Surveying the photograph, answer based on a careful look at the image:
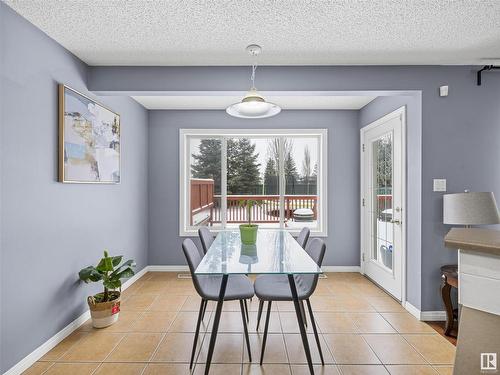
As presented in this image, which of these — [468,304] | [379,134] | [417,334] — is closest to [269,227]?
[379,134]

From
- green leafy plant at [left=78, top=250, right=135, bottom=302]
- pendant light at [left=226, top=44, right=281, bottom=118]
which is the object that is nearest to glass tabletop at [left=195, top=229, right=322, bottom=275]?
green leafy plant at [left=78, top=250, right=135, bottom=302]

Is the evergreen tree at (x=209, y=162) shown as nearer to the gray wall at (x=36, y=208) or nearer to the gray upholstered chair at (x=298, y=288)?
the gray wall at (x=36, y=208)

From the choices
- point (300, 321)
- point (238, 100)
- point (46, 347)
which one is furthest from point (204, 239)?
point (238, 100)

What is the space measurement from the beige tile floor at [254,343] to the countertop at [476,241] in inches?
55.7

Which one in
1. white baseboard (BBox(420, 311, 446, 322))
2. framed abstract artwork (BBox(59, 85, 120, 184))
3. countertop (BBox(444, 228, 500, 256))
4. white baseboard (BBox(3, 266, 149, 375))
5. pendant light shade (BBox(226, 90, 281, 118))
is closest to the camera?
countertop (BBox(444, 228, 500, 256))

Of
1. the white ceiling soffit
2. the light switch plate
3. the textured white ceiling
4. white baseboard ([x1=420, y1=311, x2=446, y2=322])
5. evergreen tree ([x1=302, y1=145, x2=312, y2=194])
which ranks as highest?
the textured white ceiling

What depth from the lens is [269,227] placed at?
15.7ft

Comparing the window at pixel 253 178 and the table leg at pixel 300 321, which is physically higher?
the window at pixel 253 178

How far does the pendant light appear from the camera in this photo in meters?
2.35

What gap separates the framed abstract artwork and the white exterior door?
10.6ft

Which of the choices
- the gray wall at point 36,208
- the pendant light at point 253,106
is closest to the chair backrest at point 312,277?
A: the pendant light at point 253,106

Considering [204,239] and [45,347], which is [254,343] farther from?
[45,347]

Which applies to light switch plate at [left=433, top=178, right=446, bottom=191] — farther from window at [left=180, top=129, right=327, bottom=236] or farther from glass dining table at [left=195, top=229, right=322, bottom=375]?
window at [left=180, top=129, right=327, bottom=236]

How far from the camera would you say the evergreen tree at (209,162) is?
4691mm
